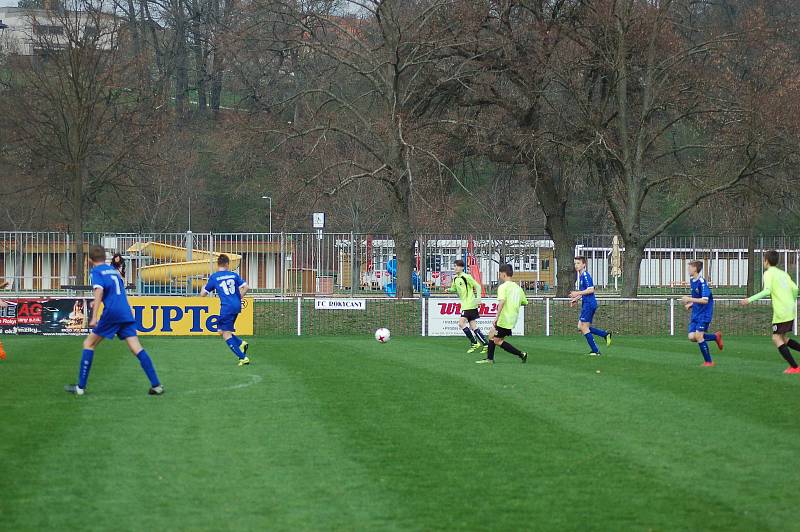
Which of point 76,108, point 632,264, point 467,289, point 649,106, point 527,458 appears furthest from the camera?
point 632,264

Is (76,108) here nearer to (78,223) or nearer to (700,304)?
(78,223)

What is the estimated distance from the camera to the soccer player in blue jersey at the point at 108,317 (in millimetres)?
13492

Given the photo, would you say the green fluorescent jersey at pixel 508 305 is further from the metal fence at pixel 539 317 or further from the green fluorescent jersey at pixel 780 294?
the metal fence at pixel 539 317

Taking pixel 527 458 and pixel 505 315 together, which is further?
pixel 505 315

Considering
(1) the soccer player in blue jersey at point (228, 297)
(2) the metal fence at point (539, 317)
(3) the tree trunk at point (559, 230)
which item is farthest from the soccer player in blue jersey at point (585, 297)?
(3) the tree trunk at point (559, 230)

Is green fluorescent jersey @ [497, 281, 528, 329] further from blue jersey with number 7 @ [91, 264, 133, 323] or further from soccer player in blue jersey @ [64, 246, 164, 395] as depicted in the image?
blue jersey with number 7 @ [91, 264, 133, 323]

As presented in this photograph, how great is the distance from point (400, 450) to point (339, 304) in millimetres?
21236

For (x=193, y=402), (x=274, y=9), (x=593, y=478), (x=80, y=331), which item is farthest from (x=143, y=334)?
(x=593, y=478)

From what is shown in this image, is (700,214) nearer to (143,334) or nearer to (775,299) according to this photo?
(143,334)

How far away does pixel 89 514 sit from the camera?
24.8 feet

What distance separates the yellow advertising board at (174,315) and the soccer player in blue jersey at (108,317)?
50.4 feet

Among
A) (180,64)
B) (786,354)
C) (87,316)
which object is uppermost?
(180,64)

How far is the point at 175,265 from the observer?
1357 inches

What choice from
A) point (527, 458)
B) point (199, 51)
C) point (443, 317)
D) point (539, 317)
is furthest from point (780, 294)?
point (199, 51)
